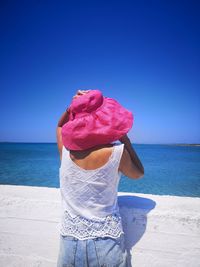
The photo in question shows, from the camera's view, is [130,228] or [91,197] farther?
[130,228]

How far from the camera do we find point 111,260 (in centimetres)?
122

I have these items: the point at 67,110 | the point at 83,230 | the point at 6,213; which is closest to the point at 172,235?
the point at 83,230

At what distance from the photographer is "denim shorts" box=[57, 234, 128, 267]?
122 centimetres

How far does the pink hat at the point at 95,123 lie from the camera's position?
120cm

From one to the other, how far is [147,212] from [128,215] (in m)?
0.14

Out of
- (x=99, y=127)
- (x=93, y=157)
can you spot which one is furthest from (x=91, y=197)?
(x=99, y=127)

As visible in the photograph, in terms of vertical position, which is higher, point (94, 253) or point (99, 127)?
point (99, 127)

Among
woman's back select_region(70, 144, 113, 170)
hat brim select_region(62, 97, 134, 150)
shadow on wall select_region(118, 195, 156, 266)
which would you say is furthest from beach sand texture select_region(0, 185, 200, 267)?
hat brim select_region(62, 97, 134, 150)

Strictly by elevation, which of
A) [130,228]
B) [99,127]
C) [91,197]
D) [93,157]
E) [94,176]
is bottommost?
[130,228]

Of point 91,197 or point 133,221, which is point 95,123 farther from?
point 133,221

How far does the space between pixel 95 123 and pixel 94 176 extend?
0.32 m

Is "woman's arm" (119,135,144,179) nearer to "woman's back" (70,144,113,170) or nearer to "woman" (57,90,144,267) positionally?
"woman" (57,90,144,267)

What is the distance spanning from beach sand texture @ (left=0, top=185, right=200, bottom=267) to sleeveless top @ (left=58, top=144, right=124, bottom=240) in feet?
1.02

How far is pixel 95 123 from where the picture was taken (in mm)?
1225
